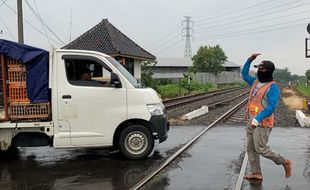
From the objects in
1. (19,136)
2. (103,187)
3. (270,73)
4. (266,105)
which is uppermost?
(270,73)

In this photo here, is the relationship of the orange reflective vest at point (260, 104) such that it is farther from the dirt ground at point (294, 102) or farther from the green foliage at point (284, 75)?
the green foliage at point (284, 75)

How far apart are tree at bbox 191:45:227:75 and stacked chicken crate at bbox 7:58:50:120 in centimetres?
7339

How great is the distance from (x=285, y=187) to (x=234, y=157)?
2620 millimetres

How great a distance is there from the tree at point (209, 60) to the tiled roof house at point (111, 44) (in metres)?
51.3

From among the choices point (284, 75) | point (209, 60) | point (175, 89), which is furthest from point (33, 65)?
point (284, 75)

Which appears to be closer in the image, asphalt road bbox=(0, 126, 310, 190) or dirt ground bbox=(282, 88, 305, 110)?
asphalt road bbox=(0, 126, 310, 190)

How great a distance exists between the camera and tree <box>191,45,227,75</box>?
83938mm

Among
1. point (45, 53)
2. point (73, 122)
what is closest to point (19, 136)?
point (73, 122)

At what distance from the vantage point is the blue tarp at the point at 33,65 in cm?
918

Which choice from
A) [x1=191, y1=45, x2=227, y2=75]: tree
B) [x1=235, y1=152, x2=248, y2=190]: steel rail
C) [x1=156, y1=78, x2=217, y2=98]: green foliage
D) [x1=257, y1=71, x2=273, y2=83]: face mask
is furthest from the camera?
[x1=191, y1=45, x2=227, y2=75]: tree

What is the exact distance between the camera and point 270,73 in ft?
23.8

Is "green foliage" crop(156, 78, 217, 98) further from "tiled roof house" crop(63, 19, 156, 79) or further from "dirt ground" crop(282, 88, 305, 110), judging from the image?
"dirt ground" crop(282, 88, 305, 110)

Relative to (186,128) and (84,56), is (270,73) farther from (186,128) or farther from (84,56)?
(186,128)

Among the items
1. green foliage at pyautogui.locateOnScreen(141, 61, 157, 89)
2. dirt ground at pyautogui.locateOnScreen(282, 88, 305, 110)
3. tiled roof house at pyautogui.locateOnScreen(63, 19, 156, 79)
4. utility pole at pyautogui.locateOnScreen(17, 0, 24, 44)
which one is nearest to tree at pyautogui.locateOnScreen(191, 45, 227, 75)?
green foliage at pyautogui.locateOnScreen(141, 61, 157, 89)
